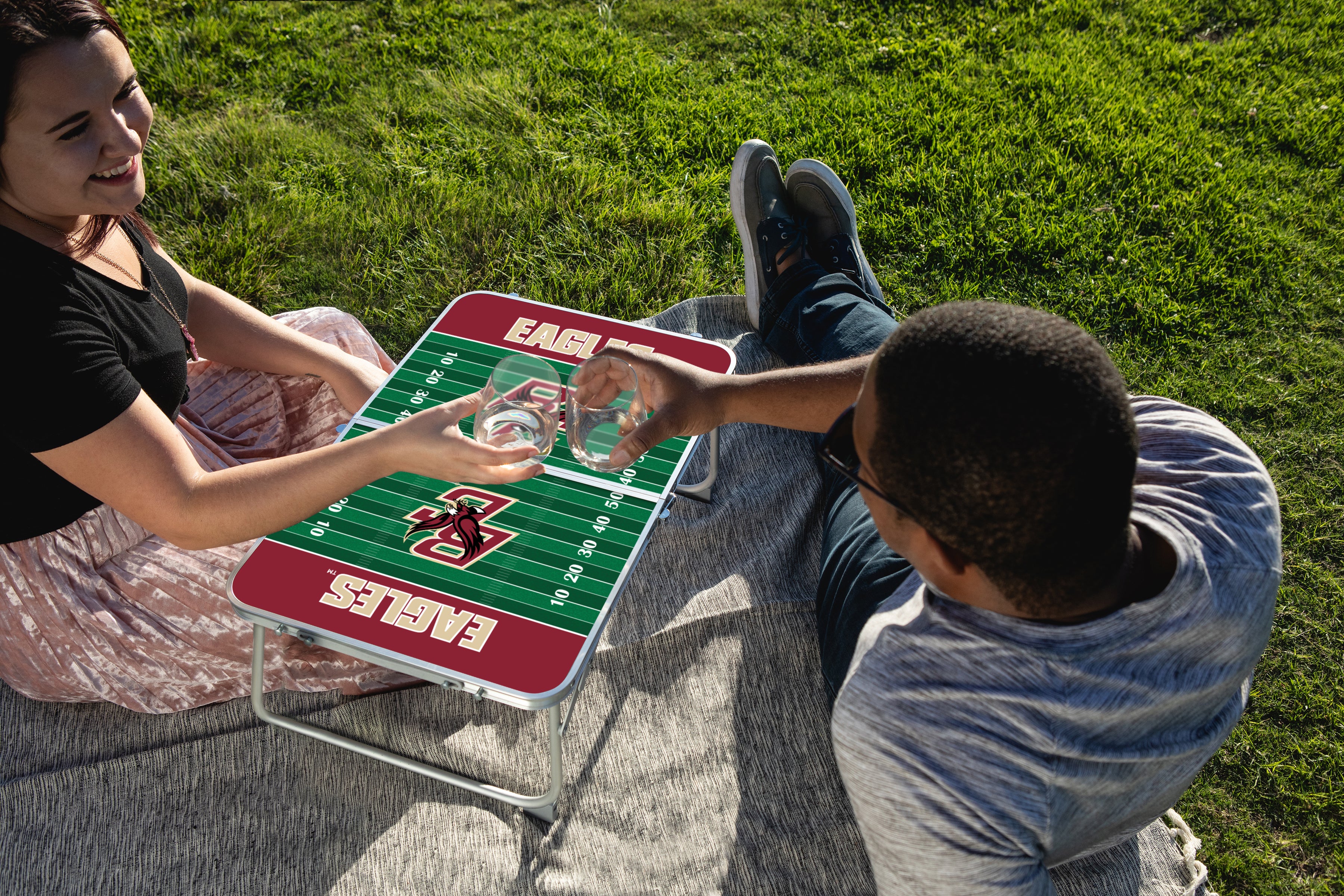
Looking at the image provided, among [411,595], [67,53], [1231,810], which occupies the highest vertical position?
A: [67,53]

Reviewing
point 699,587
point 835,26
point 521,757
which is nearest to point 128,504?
point 521,757

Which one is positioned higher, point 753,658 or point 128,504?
point 128,504

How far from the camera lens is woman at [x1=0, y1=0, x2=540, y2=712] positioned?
229cm

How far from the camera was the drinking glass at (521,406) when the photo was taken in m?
2.62

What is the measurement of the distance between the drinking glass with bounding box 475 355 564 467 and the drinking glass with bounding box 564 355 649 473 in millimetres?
56

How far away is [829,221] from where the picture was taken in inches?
Result: 161

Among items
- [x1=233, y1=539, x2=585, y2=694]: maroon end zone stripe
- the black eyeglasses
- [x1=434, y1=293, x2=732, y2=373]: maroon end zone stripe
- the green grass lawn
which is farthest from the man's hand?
the green grass lawn

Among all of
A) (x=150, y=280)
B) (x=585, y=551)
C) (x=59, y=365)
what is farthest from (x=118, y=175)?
(x=585, y=551)

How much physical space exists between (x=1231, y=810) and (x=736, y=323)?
8.49ft

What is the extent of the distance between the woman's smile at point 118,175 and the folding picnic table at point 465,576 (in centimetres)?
88

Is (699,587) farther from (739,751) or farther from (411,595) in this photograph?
(411,595)

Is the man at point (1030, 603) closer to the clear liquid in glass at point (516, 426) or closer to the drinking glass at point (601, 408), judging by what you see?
the drinking glass at point (601, 408)

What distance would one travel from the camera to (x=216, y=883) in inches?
106

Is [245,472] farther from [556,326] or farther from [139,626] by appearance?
[556,326]
